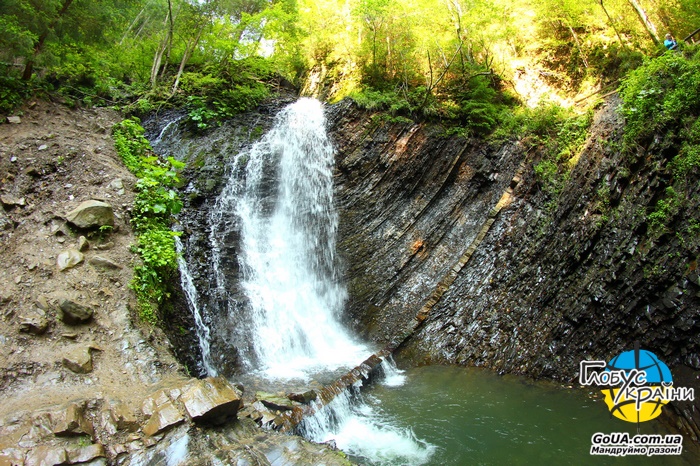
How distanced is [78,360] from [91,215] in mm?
2855

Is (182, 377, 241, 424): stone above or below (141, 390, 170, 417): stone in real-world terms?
below

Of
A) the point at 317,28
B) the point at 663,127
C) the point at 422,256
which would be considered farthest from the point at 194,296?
the point at 317,28

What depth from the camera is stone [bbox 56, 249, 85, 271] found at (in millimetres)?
5422

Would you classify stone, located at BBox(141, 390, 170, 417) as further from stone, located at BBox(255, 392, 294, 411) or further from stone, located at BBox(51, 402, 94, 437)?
stone, located at BBox(255, 392, 294, 411)

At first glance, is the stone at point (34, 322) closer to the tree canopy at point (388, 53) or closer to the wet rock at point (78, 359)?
the wet rock at point (78, 359)

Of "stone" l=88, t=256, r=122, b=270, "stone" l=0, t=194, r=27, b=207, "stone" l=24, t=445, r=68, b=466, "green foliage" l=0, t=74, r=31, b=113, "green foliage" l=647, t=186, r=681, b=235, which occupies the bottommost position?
"stone" l=24, t=445, r=68, b=466

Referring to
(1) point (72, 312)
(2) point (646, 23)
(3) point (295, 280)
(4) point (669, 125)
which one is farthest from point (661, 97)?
(1) point (72, 312)

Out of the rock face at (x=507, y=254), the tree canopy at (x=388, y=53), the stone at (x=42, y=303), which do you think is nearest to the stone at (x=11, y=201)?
the stone at (x=42, y=303)

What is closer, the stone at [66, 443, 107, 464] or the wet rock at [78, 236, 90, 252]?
the stone at [66, 443, 107, 464]

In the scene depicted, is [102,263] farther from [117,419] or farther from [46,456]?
[46,456]

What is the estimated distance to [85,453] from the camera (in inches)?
127

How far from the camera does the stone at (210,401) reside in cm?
391

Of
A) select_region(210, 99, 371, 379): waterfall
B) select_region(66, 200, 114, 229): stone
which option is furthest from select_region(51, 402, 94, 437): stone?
select_region(210, 99, 371, 379): waterfall

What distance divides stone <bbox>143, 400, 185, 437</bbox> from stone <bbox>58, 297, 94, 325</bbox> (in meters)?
2.00
